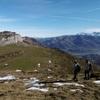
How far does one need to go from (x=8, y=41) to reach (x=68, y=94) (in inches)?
6144

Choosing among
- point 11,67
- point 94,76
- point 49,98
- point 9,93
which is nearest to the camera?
point 49,98

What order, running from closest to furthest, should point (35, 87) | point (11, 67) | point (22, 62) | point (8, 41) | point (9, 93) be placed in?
point (9, 93), point (35, 87), point (11, 67), point (22, 62), point (8, 41)

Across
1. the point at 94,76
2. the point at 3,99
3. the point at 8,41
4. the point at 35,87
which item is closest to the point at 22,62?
the point at 94,76

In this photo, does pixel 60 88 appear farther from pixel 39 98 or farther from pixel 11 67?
pixel 11 67

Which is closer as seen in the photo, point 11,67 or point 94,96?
point 94,96

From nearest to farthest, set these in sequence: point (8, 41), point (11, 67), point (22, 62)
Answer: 1. point (11, 67)
2. point (22, 62)
3. point (8, 41)

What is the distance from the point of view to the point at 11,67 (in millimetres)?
80750

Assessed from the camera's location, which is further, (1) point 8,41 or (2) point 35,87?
(1) point 8,41

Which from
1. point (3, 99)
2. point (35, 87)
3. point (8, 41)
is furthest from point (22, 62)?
point (8, 41)

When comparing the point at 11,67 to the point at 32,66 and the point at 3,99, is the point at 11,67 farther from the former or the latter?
the point at 3,99

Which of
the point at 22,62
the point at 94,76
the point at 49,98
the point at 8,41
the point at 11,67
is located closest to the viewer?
the point at 49,98

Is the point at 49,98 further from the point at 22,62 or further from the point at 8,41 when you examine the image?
the point at 8,41

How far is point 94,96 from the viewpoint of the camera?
29.9m

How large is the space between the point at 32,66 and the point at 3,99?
52878 millimetres
